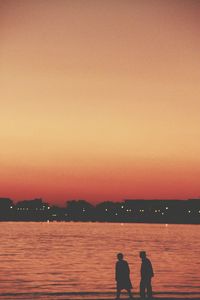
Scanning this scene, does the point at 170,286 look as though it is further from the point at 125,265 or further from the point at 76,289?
the point at 125,265

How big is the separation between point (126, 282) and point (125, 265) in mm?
956

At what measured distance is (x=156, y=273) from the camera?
200 feet

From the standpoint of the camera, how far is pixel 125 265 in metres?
30.1

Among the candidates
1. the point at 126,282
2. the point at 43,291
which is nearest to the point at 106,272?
the point at 43,291

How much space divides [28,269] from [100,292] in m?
24.7

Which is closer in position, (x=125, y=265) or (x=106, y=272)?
(x=125, y=265)

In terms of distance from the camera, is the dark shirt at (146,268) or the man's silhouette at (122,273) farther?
the dark shirt at (146,268)

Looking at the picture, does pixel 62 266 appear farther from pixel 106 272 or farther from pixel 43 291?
pixel 43 291

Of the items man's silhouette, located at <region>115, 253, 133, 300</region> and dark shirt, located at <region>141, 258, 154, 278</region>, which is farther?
dark shirt, located at <region>141, 258, 154, 278</region>

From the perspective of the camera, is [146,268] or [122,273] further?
[146,268]

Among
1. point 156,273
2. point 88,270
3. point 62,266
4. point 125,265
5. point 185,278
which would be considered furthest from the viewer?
point 62,266

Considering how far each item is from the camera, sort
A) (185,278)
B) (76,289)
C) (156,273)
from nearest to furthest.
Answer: (76,289)
(185,278)
(156,273)

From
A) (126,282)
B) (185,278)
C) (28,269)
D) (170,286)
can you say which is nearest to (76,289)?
(170,286)

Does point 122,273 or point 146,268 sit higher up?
point 146,268
